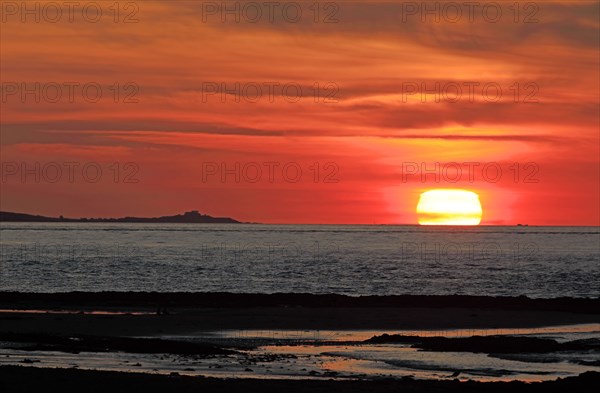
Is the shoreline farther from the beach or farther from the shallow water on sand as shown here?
the shallow water on sand

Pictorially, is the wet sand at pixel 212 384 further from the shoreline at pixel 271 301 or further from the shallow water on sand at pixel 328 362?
the shoreline at pixel 271 301

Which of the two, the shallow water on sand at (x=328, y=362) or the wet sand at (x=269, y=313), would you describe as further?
the wet sand at (x=269, y=313)

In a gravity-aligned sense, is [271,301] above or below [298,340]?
A: below

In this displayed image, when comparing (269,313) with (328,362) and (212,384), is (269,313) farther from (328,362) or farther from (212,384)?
(212,384)

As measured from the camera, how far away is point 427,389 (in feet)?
80.3

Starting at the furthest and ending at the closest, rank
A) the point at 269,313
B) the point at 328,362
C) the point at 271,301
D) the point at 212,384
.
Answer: the point at 271,301
the point at 269,313
the point at 328,362
the point at 212,384

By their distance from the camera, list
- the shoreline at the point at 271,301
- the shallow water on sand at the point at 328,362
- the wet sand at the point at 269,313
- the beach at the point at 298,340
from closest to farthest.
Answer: the beach at the point at 298,340 < the shallow water on sand at the point at 328,362 < the wet sand at the point at 269,313 < the shoreline at the point at 271,301

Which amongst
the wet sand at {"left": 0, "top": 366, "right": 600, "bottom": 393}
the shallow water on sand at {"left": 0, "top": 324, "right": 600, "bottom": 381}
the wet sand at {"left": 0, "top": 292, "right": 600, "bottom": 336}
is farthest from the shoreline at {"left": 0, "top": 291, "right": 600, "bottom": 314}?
the wet sand at {"left": 0, "top": 366, "right": 600, "bottom": 393}

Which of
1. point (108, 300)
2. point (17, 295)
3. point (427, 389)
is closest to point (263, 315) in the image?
point (108, 300)

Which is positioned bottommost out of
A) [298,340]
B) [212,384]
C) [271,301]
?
[271,301]

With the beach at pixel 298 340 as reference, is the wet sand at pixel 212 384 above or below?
above

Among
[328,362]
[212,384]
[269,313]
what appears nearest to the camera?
[212,384]

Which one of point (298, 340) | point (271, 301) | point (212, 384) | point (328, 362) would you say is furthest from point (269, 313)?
point (212, 384)

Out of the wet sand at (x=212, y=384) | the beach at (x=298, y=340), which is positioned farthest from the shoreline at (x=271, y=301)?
Answer: the wet sand at (x=212, y=384)
